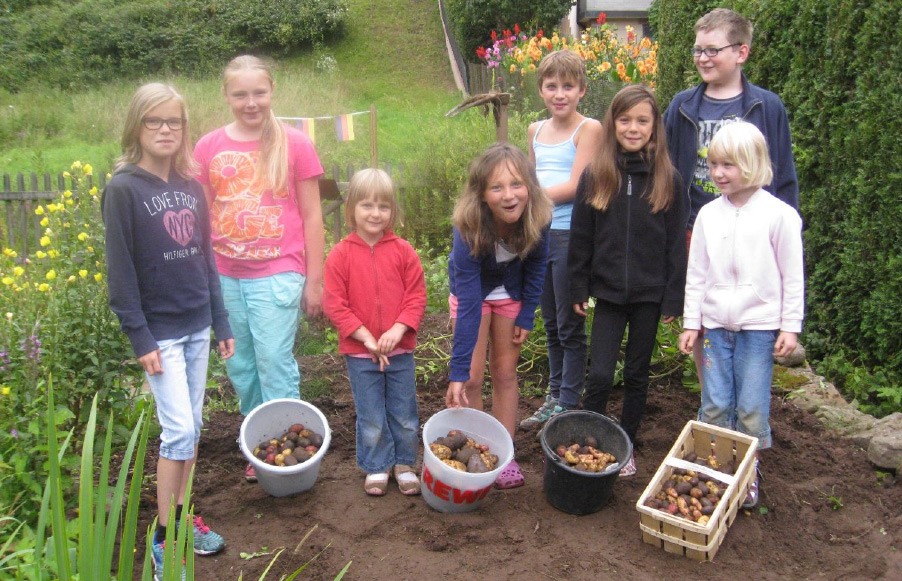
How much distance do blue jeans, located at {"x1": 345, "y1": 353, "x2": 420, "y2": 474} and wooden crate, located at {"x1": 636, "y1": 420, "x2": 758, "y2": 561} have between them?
1124 millimetres

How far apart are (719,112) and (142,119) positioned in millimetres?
2548

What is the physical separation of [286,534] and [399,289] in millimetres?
1162

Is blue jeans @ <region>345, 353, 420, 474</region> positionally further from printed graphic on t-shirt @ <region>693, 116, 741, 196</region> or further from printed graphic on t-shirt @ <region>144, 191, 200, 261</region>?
printed graphic on t-shirt @ <region>693, 116, 741, 196</region>

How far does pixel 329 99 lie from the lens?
15.7m

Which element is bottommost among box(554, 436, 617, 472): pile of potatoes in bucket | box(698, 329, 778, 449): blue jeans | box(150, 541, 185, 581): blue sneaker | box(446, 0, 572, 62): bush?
box(150, 541, 185, 581): blue sneaker

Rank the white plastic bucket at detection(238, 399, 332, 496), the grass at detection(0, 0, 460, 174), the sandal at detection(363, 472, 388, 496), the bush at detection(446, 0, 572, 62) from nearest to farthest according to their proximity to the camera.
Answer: the white plastic bucket at detection(238, 399, 332, 496) → the sandal at detection(363, 472, 388, 496) → the grass at detection(0, 0, 460, 174) → the bush at detection(446, 0, 572, 62)

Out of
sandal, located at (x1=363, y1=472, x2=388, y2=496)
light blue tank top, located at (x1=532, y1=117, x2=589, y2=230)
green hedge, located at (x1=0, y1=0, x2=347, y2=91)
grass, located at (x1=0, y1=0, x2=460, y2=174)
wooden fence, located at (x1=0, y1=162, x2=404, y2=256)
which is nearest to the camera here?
sandal, located at (x1=363, y1=472, x2=388, y2=496)

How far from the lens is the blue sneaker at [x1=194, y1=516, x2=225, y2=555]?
9.64ft

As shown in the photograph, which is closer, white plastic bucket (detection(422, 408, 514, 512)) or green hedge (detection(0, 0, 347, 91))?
white plastic bucket (detection(422, 408, 514, 512))

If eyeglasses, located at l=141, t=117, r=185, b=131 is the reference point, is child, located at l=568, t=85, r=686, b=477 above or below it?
below

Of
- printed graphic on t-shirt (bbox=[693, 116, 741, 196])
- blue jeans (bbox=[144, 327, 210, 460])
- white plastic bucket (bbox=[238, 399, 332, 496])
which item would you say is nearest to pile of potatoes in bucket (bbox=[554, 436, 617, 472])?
white plastic bucket (bbox=[238, 399, 332, 496])

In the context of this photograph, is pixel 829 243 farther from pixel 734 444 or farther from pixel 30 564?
pixel 30 564

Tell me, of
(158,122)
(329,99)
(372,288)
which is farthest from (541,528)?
(329,99)

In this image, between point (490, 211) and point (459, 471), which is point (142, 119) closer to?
point (490, 211)
